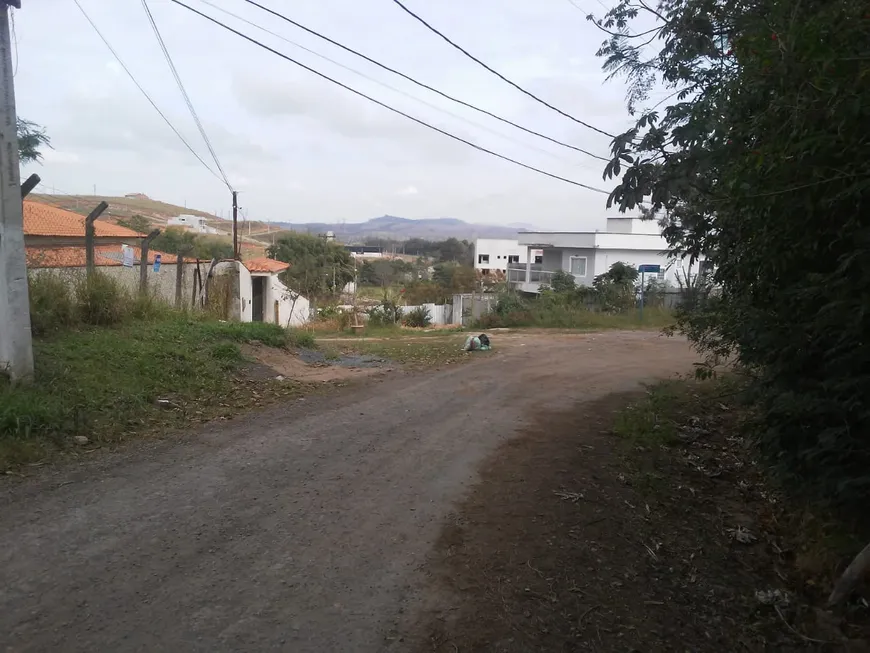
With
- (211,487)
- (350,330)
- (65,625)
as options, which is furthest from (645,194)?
(350,330)

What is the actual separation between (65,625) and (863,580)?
171 inches

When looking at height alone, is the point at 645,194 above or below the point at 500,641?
above

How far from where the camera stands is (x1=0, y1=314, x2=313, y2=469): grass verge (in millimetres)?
6207

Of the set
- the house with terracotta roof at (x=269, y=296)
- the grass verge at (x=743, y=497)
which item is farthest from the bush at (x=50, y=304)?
the house with terracotta roof at (x=269, y=296)

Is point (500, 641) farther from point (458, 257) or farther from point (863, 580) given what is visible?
point (458, 257)

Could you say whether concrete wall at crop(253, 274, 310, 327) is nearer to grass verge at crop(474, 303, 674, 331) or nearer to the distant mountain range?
grass verge at crop(474, 303, 674, 331)

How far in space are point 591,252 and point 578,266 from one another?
1367mm

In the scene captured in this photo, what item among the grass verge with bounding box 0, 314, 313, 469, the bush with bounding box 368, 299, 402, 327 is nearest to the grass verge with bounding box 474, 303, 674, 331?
the bush with bounding box 368, 299, 402, 327

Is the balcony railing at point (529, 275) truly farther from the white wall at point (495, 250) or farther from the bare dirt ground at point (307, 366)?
the bare dirt ground at point (307, 366)

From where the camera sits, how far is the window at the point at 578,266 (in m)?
41.2

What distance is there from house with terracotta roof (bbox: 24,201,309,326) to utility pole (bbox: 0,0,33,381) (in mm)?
2962

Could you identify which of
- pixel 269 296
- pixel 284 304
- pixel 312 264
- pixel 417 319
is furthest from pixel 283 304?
pixel 312 264

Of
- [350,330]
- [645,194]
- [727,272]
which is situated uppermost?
[645,194]

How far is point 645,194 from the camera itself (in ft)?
29.2
